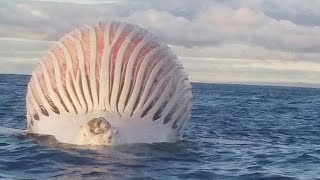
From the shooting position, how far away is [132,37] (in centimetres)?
1494

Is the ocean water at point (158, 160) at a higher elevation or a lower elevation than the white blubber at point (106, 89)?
lower

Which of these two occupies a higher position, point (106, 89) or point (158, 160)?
point (106, 89)

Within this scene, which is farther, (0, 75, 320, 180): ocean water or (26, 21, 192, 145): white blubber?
(26, 21, 192, 145): white blubber

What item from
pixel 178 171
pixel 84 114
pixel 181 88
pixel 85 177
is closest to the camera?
pixel 85 177

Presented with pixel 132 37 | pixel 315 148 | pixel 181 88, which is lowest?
pixel 315 148

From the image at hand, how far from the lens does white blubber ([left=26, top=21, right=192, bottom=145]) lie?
46.8 feet

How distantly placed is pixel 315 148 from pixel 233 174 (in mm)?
6496

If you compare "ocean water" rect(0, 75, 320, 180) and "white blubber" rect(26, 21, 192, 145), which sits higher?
"white blubber" rect(26, 21, 192, 145)

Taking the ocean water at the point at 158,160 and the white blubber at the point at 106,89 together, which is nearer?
the ocean water at the point at 158,160

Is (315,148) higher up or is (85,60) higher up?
(85,60)

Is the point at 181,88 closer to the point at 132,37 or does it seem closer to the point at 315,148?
the point at 132,37

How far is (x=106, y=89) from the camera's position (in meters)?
14.2

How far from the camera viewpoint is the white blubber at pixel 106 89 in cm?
1426

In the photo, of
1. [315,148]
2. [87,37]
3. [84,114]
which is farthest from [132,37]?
[315,148]
